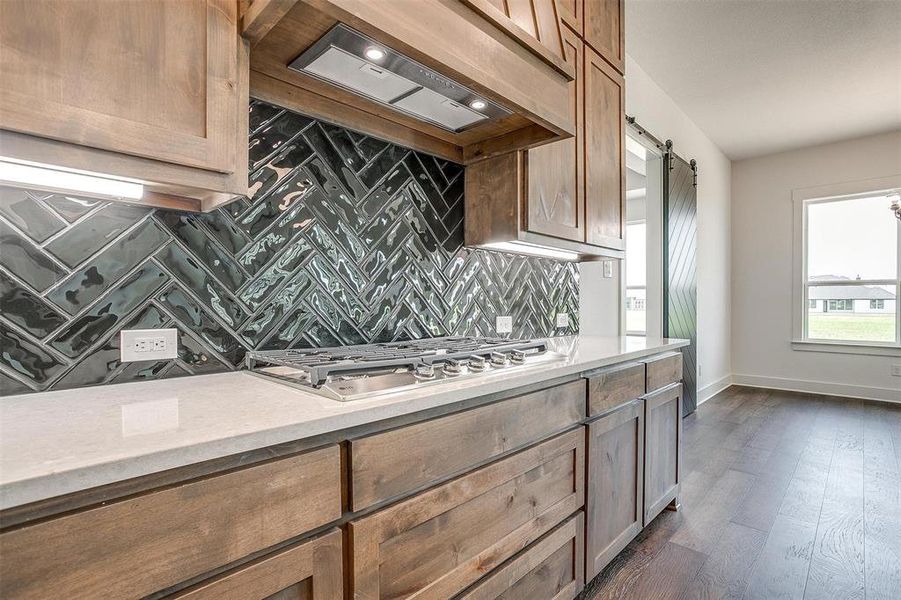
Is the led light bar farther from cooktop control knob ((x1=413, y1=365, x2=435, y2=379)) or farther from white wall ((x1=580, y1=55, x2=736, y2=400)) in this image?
cooktop control knob ((x1=413, y1=365, x2=435, y2=379))

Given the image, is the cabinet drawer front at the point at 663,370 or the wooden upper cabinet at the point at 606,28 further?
the wooden upper cabinet at the point at 606,28

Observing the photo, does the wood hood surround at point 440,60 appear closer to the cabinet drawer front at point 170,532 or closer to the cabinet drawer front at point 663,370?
the cabinet drawer front at point 170,532

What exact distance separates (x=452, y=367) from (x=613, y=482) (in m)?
0.99

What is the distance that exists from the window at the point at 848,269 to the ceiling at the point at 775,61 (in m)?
0.84

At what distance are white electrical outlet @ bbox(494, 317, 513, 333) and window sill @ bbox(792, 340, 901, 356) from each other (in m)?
4.97

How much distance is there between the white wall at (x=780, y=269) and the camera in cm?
498

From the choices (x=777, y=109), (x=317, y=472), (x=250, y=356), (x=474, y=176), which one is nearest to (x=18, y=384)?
(x=250, y=356)

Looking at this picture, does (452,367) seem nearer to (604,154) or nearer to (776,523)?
(604,154)

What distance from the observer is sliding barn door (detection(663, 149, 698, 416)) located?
13.3ft

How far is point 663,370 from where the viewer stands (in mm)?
2191

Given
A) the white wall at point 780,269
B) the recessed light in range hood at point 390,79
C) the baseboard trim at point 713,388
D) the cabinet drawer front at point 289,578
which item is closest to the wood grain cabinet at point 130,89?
the recessed light in range hood at point 390,79

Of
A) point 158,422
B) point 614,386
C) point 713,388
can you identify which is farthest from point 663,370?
point 713,388

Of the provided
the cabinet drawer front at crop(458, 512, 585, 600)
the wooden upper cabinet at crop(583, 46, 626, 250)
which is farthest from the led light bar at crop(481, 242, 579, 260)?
the cabinet drawer front at crop(458, 512, 585, 600)

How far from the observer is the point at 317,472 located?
33.7 inches
